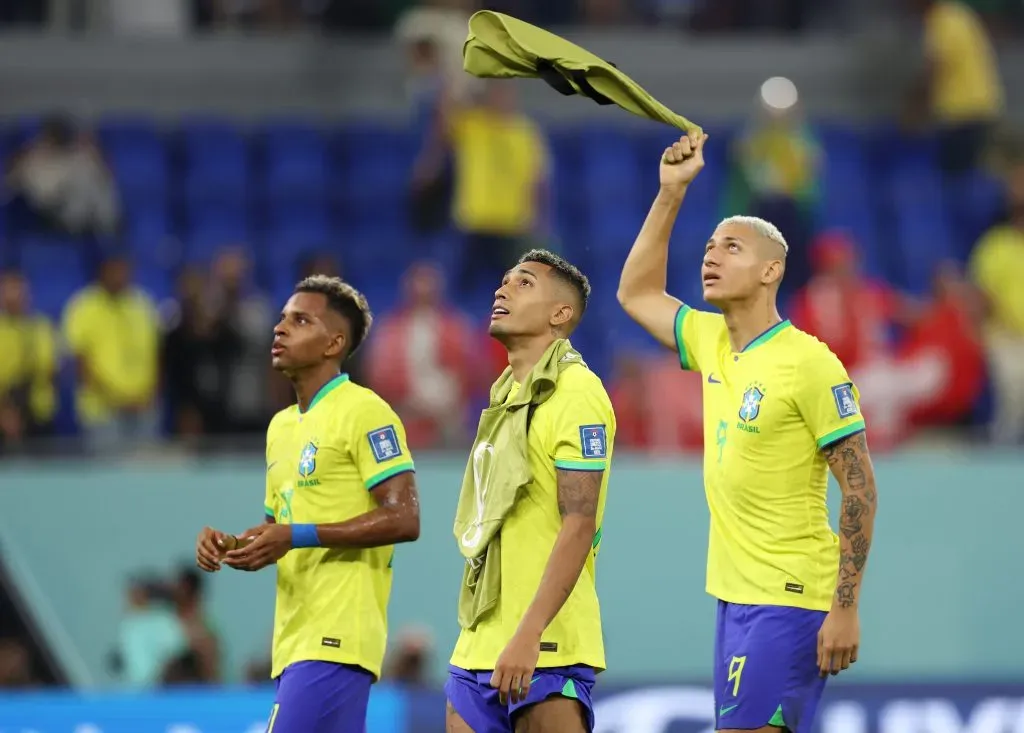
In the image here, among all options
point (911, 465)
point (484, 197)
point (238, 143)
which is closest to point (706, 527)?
point (911, 465)

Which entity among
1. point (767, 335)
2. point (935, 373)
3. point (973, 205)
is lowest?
point (767, 335)

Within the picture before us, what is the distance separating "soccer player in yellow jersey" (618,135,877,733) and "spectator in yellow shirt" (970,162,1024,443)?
612cm

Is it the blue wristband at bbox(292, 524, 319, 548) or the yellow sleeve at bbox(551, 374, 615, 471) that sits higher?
the yellow sleeve at bbox(551, 374, 615, 471)

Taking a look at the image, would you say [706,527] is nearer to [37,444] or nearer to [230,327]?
[230,327]

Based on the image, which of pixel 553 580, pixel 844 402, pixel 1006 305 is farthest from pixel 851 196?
pixel 553 580

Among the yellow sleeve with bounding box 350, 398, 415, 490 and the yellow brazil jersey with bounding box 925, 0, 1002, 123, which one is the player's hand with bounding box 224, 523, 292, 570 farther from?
the yellow brazil jersey with bounding box 925, 0, 1002, 123

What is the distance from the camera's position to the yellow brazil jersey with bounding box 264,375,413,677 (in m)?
6.28

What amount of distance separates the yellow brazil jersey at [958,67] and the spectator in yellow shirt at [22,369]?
24.5 feet

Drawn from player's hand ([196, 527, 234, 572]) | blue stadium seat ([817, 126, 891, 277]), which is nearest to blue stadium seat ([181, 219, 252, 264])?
blue stadium seat ([817, 126, 891, 277])

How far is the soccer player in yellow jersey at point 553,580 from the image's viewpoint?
5633mm

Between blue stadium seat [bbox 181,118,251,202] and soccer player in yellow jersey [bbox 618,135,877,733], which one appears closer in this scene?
soccer player in yellow jersey [bbox 618,135,877,733]

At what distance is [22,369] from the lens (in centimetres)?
1143

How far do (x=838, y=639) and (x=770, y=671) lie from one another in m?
0.27

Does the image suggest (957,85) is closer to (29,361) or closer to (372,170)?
(372,170)
